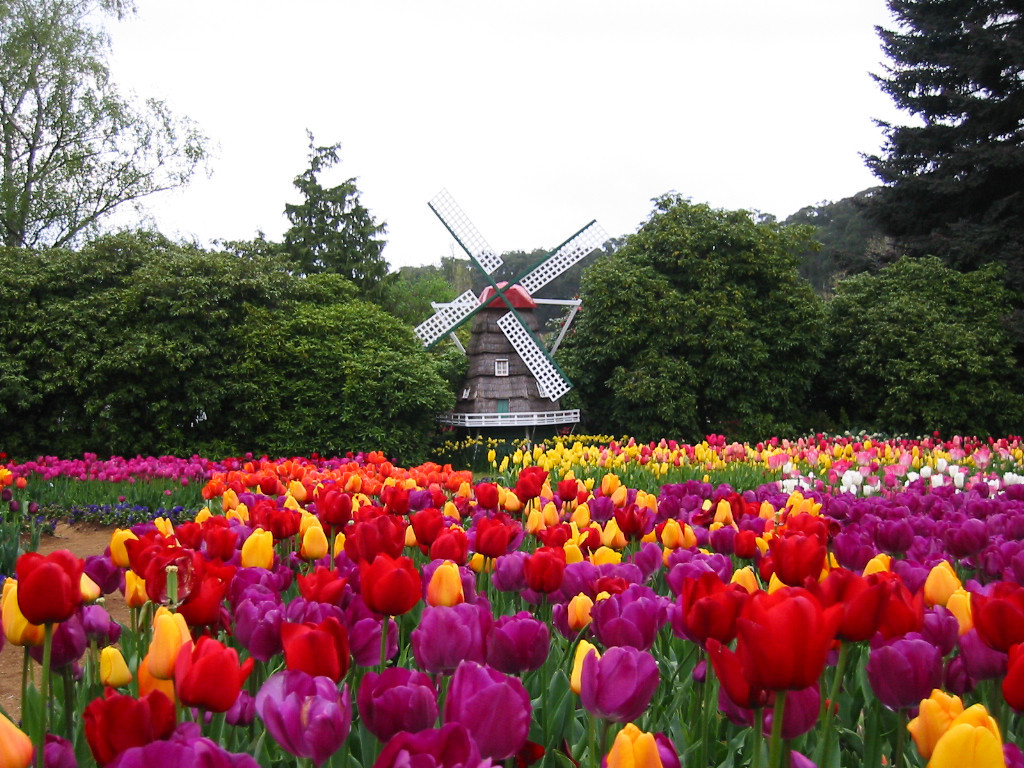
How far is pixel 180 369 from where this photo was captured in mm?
13664

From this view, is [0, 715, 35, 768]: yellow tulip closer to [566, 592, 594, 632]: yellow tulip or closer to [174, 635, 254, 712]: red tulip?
[174, 635, 254, 712]: red tulip

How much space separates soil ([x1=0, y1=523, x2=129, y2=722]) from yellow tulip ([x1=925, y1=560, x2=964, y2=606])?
350 cm

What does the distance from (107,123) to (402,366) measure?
13656 millimetres

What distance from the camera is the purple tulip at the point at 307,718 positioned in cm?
106

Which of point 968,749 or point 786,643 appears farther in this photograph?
point 786,643

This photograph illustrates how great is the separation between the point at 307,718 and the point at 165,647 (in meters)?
0.33

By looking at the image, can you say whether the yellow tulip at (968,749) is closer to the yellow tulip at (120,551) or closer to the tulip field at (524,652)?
the tulip field at (524,652)

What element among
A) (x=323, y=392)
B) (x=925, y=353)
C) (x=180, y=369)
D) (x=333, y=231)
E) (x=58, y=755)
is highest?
(x=333, y=231)

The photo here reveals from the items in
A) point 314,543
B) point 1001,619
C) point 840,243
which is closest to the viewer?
point 1001,619

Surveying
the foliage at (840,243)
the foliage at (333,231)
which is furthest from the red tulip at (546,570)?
the foliage at (333,231)

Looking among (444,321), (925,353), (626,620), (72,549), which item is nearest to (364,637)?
(626,620)

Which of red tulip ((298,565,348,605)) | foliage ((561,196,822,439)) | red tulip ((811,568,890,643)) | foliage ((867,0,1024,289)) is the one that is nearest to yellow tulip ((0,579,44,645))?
red tulip ((298,565,348,605))

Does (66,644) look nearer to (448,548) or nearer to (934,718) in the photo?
(448,548)

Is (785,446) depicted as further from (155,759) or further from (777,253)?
(777,253)
